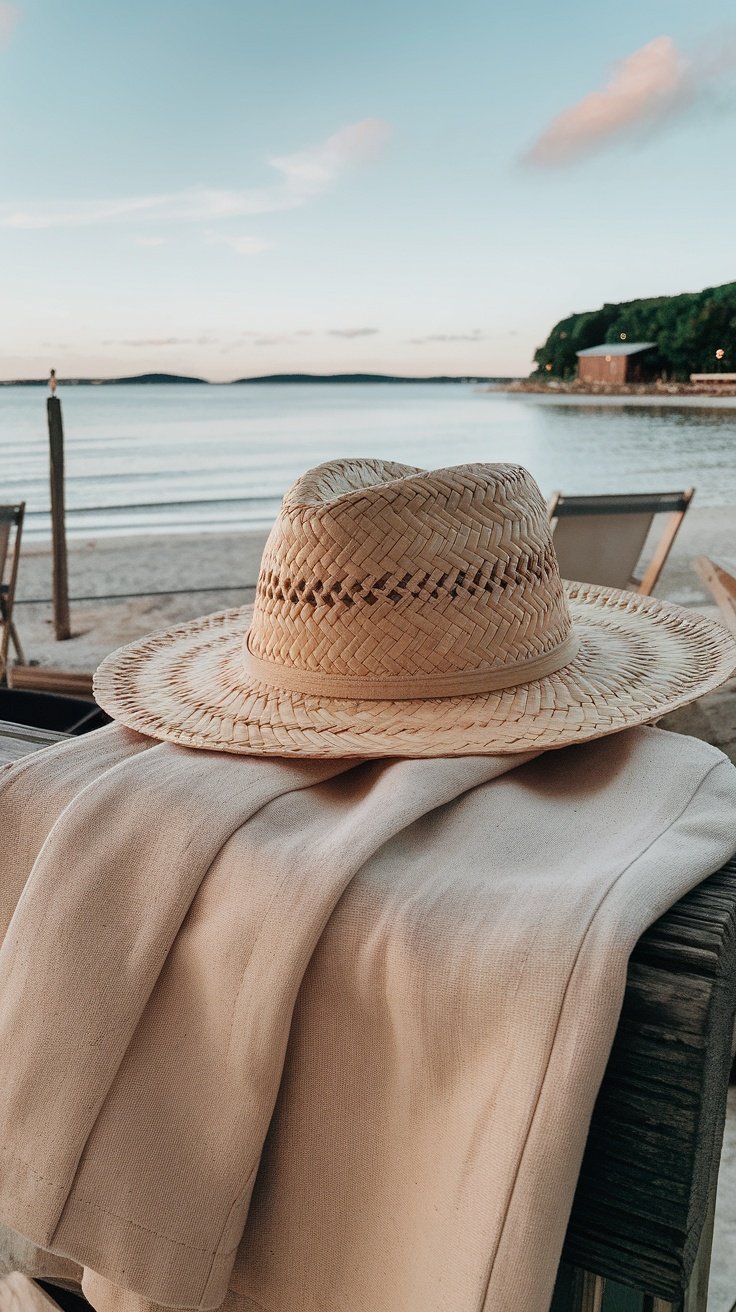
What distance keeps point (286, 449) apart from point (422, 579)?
30.1 metres

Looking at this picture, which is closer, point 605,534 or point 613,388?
point 605,534

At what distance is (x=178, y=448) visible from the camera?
30.4m

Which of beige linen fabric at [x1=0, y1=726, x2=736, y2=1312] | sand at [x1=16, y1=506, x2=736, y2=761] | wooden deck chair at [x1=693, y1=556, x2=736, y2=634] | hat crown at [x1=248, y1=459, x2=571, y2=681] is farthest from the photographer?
sand at [x1=16, y1=506, x2=736, y2=761]

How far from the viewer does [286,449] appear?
3009 centimetres

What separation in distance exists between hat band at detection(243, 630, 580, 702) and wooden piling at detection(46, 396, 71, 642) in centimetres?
566

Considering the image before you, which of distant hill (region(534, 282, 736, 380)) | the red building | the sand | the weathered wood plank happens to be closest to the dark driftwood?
the weathered wood plank

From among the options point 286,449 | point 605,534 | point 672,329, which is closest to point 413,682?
point 605,534

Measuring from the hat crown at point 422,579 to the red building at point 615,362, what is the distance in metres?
52.0

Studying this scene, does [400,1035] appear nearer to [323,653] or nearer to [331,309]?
[323,653]

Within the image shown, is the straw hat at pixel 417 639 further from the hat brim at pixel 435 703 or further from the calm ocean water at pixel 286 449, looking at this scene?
the calm ocean water at pixel 286 449

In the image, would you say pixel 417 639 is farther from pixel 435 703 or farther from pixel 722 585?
pixel 722 585

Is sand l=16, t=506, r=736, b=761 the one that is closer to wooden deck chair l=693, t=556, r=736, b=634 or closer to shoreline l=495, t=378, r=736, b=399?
wooden deck chair l=693, t=556, r=736, b=634

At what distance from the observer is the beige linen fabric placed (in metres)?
0.46

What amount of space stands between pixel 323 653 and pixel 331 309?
48.7m
